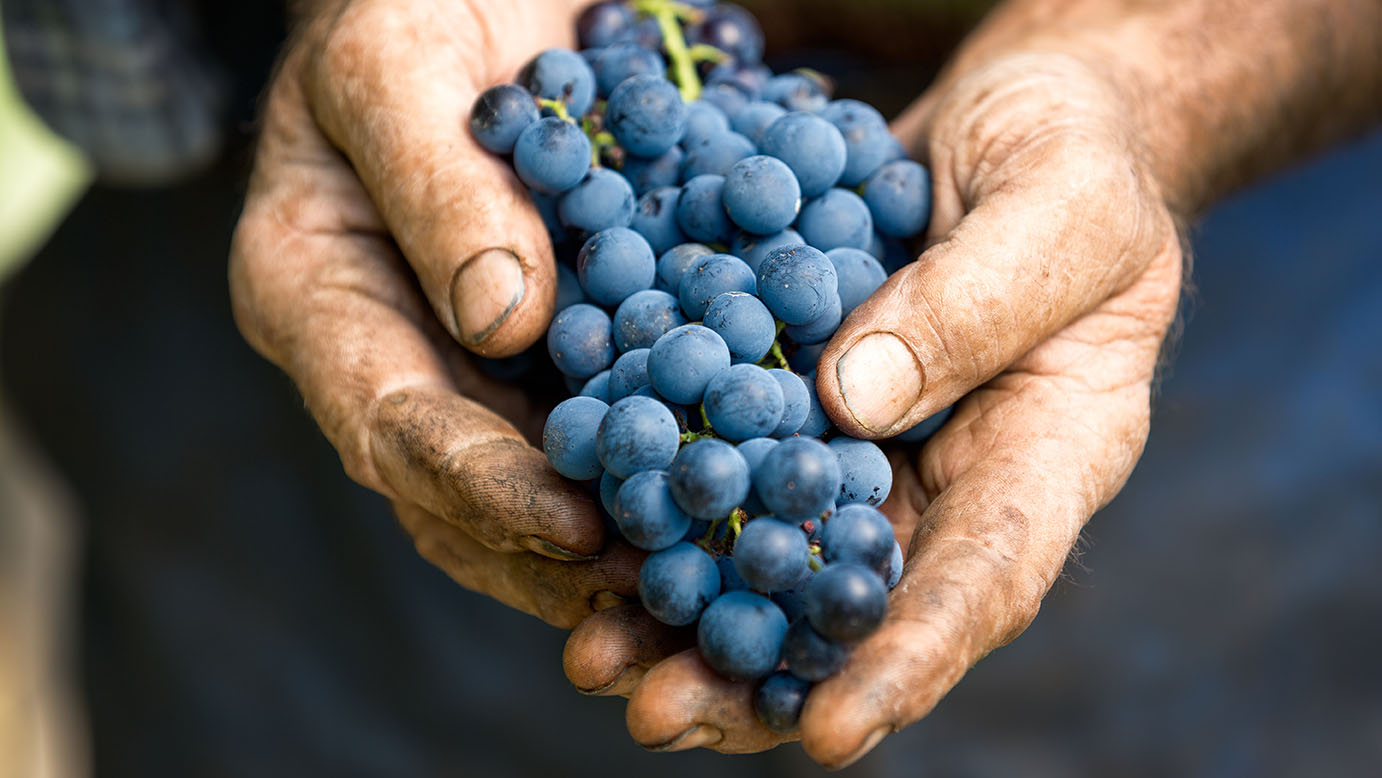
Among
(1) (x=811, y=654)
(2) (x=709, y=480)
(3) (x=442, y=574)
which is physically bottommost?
(3) (x=442, y=574)

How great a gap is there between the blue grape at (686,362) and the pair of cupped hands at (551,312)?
0.15 metres

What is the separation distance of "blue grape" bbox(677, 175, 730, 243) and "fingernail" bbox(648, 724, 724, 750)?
24.4 inches

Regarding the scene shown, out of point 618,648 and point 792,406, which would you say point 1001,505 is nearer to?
point 792,406

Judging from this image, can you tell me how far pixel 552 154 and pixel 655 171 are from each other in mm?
186

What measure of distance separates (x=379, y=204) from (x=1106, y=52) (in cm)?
134

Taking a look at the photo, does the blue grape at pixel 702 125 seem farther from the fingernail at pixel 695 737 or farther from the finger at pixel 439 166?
the fingernail at pixel 695 737

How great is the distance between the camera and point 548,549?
1.14m

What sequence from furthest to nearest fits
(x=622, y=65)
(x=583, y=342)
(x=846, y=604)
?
(x=622, y=65), (x=583, y=342), (x=846, y=604)

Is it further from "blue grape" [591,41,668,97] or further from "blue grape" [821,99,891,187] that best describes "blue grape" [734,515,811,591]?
"blue grape" [591,41,668,97]

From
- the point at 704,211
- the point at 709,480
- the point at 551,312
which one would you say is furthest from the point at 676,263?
the point at 709,480

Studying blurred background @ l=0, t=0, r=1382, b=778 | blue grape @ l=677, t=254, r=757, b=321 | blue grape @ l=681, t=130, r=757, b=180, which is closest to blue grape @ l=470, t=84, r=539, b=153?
blue grape @ l=681, t=130, r=757, b=180

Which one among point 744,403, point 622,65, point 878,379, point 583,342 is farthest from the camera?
point 622,65

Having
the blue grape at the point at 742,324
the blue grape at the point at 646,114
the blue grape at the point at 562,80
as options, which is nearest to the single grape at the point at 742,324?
the blue grape at the point at 742,324

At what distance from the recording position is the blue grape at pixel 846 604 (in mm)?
910
